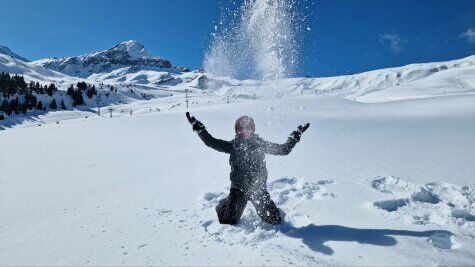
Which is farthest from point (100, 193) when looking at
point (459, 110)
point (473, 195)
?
point (459, 110)

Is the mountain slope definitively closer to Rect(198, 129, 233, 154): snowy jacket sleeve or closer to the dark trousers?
Rect(198, 129, 233, 154): snowy jacket sleeve

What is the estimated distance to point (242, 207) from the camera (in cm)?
498

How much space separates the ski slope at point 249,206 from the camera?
3.91m

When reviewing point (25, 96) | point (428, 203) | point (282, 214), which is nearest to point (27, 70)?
point (25, 96)

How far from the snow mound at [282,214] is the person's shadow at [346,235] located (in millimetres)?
170

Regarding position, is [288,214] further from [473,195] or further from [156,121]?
[156,121]

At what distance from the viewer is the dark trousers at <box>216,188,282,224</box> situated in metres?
4.77

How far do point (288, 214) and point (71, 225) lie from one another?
310 cm

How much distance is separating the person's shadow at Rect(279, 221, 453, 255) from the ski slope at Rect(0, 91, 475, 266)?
0.01 meters

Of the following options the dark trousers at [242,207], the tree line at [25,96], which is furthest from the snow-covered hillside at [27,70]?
the dark trousers at [242,207]

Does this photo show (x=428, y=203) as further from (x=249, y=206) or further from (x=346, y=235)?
(x=249, y=206)

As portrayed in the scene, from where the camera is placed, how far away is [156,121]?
1952 centimetres

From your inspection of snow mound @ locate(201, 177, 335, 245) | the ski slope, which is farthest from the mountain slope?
snow mound @ locate(201, 177, 335, 245)

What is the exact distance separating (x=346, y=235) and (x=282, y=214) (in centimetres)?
105
